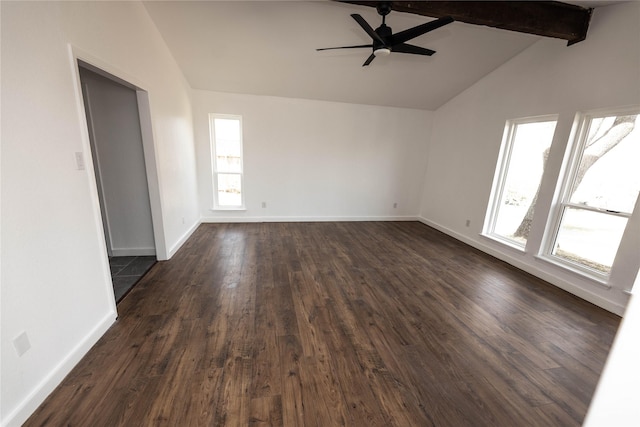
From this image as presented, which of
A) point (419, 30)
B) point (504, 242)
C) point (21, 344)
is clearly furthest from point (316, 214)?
point (21, 344)

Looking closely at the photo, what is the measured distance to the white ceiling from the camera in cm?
293

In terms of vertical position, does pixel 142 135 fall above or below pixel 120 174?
above

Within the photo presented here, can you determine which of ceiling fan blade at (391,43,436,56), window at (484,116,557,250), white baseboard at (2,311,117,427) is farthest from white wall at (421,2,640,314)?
white baseboard at (2,311,117,427)

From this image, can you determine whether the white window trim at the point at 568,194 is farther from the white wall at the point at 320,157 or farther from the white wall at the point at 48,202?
the white wall at the point at 48,202

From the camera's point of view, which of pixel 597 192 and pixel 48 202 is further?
pixel 597 192

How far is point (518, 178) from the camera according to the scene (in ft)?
12.2

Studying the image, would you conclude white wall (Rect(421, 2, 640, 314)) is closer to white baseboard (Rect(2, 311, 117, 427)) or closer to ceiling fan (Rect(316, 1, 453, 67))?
ceiling fan (Rect(316, 1, 453, 67))

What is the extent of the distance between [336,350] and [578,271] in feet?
9.81

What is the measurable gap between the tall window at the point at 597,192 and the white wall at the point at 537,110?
0.47ft

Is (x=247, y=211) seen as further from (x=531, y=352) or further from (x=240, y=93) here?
(x=531, y=352)

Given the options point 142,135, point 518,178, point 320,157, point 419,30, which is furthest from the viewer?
point 320,157

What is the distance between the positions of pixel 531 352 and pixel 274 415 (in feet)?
6.62

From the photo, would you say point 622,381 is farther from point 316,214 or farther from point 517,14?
point 316,214

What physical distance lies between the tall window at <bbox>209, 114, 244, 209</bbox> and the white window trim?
489 centimetres
